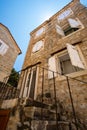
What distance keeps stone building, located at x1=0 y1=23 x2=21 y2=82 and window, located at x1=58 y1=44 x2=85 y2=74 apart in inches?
267

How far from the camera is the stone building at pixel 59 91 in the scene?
74.5 inches

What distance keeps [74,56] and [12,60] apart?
9.33 meters

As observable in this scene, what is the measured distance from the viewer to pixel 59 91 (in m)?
3.69

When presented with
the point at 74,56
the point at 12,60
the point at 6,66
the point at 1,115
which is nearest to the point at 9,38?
the point at 12,60

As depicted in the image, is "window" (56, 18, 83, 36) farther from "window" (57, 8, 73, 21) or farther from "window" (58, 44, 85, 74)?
"window" (58, 44, 85, 74)

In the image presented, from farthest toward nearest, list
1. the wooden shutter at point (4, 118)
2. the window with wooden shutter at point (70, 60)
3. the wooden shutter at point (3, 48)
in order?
the wooden shutter at point (3, 48)
the window with wooden shutter at point (70, 60)
the wooden shutter at point (4, 118)

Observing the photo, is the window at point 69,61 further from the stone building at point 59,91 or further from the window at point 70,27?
the window at point 70,27

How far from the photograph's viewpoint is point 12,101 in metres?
2.31

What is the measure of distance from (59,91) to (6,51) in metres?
9.23

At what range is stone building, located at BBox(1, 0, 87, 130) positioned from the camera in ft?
6.21

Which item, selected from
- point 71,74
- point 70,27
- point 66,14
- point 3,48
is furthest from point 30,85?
point 3,48

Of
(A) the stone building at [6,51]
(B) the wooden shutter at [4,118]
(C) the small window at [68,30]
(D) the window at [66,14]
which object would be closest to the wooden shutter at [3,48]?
(A) the stone building at [6,51]

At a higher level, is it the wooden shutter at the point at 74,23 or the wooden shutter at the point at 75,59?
the wooden shutter at the point at 74,23

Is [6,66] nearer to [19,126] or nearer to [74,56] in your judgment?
[74,56]
